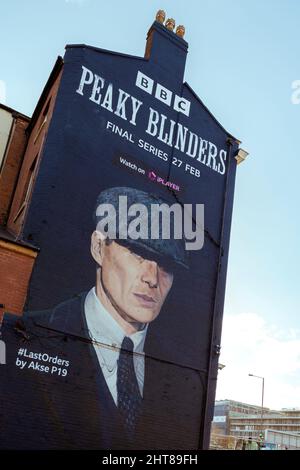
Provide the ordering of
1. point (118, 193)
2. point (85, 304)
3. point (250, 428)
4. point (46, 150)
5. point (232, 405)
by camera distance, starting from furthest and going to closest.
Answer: point (232, 405)
point (250, 428)
point (118, 193)
point (46, 150)
point (85, 304)

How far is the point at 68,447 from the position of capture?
1023 cm

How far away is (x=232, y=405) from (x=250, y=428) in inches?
779

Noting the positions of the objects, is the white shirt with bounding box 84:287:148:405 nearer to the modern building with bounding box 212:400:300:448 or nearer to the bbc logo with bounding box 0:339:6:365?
the bbc logo with bounding box 0:339:6:365

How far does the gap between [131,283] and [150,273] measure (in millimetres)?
783

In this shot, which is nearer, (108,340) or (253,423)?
(108,340)

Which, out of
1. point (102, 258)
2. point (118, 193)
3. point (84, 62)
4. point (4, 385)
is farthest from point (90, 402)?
point (84, 62)

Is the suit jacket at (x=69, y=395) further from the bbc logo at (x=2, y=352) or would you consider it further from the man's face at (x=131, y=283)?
the man's face at (x=131, y=283)

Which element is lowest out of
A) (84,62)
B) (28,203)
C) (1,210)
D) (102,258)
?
(102,258)

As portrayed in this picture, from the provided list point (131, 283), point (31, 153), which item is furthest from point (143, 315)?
point (31, 153)

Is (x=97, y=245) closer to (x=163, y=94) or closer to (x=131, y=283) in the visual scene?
(x=131, y=283)

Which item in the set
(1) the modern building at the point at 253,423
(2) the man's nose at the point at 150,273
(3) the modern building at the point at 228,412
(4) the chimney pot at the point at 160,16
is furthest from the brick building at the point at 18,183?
(3) the modern building at the point at 228,412

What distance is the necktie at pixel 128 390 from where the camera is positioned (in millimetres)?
11336

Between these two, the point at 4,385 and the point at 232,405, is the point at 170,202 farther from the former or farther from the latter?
the point at 232,405

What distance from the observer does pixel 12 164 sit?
16062mm
